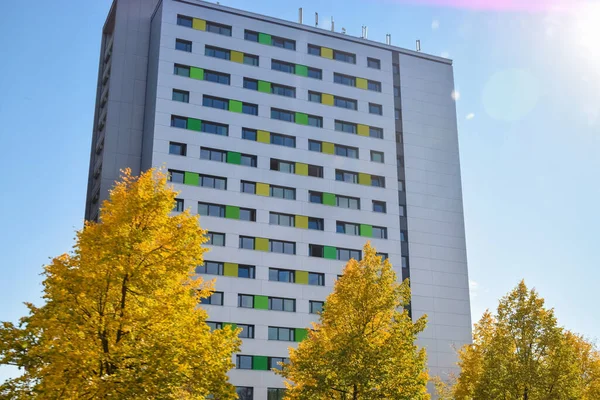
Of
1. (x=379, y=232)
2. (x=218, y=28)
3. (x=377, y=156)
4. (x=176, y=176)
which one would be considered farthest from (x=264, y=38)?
(x=379, y=232)

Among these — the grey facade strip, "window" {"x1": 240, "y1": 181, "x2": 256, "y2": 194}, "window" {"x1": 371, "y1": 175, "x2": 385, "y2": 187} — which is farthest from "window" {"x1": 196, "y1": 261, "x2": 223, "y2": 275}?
the grey facade strip

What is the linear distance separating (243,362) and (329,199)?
1771 cm

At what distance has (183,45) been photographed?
210 feet

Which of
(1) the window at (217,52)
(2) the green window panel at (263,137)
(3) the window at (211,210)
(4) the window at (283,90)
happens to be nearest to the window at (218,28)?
(1) the window at (217,52)

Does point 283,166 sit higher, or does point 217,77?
point 217,77

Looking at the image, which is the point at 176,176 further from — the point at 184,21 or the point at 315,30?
the point at 315,30

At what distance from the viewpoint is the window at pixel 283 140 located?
64.6 metres

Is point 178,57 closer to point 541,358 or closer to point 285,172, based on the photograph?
point 285,172

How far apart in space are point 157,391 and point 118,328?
2798 mm

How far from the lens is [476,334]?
131ft

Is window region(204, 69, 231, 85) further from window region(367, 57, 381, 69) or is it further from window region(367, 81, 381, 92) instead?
window region(367, 57, 381, 69)

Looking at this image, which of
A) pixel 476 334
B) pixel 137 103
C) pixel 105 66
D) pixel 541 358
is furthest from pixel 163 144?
pixel 541 358

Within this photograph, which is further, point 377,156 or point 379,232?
point 377,156

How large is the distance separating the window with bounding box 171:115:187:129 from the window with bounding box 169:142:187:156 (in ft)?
5.69
